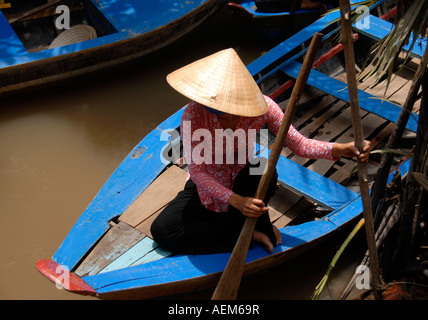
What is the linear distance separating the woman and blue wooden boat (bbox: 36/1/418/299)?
0.12m

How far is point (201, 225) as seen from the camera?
2.65m

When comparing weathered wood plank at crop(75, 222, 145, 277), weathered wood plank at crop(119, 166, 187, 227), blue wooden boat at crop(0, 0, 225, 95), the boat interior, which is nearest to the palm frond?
the boat interior

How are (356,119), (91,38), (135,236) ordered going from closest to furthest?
1. (356,119)
2. (135,236)
3. (91,38)

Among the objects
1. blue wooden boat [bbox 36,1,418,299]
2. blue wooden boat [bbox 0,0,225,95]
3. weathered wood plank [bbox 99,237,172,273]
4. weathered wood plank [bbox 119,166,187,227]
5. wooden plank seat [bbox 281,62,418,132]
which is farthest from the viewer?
blue wooden boat [bbox 0,0,225,95]

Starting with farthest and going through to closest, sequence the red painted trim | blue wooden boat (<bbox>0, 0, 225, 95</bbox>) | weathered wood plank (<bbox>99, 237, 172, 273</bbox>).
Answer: blue wooden boat (<bbox>0, 0, 225, 95</bbox>) < weathered wood plank (<bbox>99, 237, 172, 273</bbox>) < the red painted trim

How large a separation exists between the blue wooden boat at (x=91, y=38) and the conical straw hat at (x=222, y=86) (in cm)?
242

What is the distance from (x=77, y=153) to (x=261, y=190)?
2273 millimetres

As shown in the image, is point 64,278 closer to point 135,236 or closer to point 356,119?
point 135,236

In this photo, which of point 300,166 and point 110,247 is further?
point 300,166

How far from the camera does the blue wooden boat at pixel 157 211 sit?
2.49 metres

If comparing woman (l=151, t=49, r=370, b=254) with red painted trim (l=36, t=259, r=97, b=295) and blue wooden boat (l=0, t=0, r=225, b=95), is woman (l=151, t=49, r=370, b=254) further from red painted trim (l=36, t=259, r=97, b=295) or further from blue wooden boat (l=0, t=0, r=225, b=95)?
blue wooden boat (l=0, t=0, r=225, b=95)

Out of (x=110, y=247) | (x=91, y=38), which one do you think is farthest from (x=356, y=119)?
(x=91, y=38)

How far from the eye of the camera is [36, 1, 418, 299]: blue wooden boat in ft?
8.16
